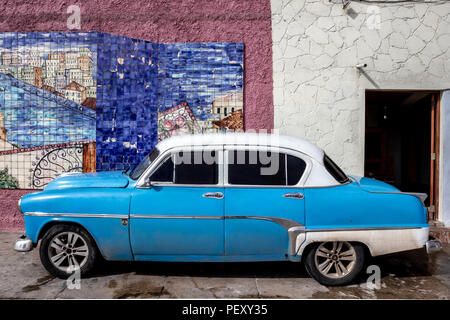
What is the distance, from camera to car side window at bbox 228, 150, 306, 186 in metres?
3.84

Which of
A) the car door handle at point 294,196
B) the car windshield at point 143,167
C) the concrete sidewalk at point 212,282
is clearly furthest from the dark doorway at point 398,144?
the car windshield at point 143,167

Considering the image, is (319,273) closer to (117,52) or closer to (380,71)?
(380,71)

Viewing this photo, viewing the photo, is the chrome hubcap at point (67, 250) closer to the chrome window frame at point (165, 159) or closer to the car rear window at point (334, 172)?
the chrome window frame at point (165, 159)

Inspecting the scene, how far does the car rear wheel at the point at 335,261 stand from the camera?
12.6 feet

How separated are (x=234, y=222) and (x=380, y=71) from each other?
4337 mm

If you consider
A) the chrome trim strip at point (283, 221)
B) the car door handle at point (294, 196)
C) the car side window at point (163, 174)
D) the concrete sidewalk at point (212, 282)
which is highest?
the car side window at point (163, 174)

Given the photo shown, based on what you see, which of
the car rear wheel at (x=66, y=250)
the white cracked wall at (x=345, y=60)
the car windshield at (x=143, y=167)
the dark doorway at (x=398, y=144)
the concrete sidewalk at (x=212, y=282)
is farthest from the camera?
the dark doorway at (x=398, y=144)

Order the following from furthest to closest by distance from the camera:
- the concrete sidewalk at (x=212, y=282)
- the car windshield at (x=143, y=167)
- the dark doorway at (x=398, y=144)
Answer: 1. the dark doorway at (x=398, y=144)
2. the car windshield at (x=143, y=167)
3. the concrete sidewalk at (x=212, y=282)

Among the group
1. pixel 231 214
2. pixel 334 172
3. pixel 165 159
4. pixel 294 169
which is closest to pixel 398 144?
pixel 334 172

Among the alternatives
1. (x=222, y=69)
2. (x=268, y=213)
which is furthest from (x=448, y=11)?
(x=268, y=213)

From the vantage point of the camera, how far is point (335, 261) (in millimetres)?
3861

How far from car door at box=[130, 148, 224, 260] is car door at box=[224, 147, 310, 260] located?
131 mm

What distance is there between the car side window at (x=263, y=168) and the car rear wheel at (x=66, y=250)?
5.89 ft

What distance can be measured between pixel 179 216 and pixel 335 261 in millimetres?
1827
